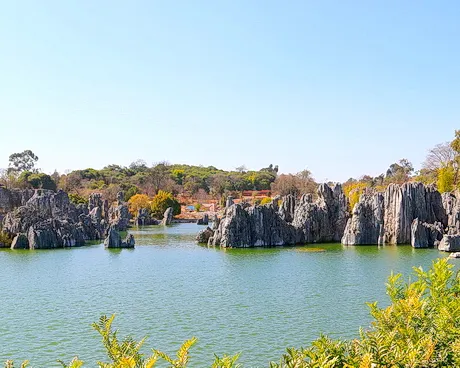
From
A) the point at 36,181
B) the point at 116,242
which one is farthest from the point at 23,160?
the point at 116,242

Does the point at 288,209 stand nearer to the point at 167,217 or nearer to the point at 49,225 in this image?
the point at 49,225

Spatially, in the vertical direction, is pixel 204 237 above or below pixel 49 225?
below

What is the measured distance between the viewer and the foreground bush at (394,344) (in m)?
5.07

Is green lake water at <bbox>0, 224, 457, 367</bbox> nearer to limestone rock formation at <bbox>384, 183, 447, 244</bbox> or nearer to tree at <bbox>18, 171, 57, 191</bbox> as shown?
limestone rock formation at <bbox>384, 183, 447, 244</bbox>

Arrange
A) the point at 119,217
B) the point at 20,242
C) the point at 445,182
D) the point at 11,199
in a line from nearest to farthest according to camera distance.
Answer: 1. the point at 20,242
2. the point at 445,182
3. the point at 11,199
4. the point at 119,217

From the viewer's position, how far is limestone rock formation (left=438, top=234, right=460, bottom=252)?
34750 mm

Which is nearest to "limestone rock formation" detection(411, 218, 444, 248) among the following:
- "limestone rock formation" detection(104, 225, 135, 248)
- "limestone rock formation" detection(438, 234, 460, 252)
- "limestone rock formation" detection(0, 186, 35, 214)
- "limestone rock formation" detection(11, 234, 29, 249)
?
"limestone rock formation" detection(438, 234, 460, 252)

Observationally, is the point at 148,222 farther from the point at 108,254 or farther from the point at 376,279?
the point at 376,279

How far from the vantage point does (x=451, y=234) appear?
37906 millimetres

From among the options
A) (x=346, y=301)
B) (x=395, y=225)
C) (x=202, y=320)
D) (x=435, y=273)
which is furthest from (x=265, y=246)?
(x=435, y=273)

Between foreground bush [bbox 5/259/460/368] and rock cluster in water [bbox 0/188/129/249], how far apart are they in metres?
34.3

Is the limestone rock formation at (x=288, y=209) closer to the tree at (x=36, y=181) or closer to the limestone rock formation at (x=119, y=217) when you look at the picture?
the limestone rock formation at (x=119, y=217)

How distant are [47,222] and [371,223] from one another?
24.5m

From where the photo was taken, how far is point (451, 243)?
3478 centimetres
